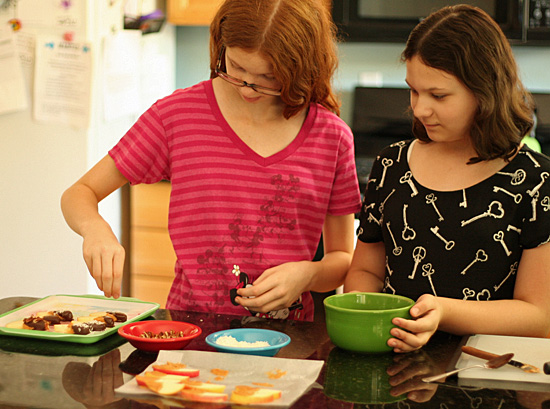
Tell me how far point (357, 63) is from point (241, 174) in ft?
6.05

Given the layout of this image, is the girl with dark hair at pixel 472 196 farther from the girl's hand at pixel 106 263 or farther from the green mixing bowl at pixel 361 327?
the girl's hand at pixel 106 263

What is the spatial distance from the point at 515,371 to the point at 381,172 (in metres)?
0.50

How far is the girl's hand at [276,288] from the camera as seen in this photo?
1.17 m

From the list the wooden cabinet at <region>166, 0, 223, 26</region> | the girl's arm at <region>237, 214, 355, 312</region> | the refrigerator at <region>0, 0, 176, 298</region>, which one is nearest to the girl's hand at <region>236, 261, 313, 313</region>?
the girl's arm at <region>237, 214, 355, 312</region>

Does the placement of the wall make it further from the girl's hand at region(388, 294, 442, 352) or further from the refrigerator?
the girl's hand at region(388, 294, 442, 352)

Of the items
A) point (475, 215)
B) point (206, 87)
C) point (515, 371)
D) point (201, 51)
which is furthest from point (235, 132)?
point (201, 51)

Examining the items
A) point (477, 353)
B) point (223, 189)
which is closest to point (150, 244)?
point (223, 189)

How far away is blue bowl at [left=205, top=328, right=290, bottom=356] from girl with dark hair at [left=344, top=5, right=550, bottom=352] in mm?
263

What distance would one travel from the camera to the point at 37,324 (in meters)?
1.10

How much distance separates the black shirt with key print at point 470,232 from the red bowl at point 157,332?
400 mm

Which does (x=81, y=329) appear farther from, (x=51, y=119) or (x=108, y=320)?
(x=51, y=119)

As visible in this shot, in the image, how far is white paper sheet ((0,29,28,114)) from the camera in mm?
2500

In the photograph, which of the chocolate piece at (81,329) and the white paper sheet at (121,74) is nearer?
the chocolate piece at (81,329)

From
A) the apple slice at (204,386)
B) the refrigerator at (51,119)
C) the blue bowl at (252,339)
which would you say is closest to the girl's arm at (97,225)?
the blue bowl at (252,339)
